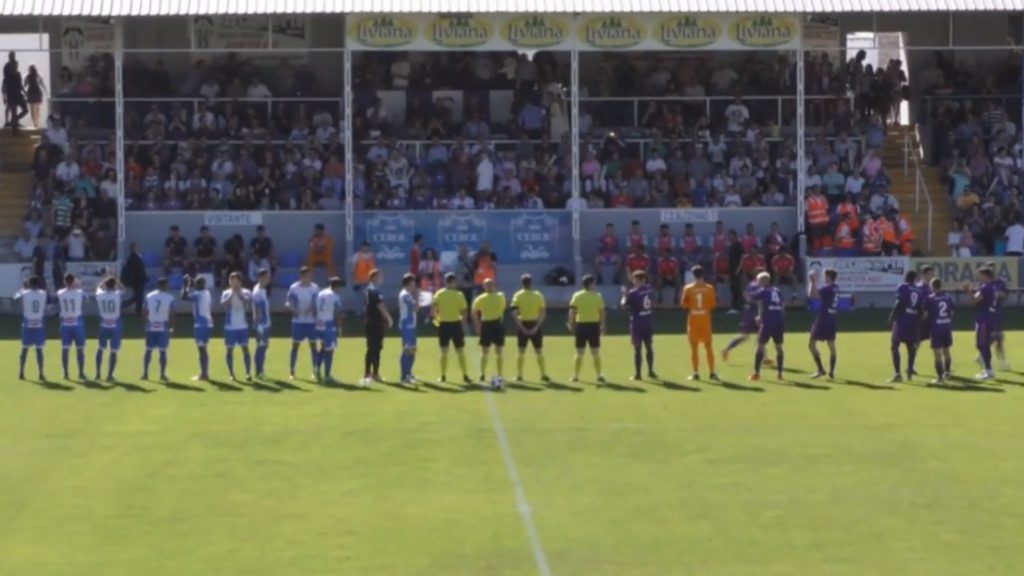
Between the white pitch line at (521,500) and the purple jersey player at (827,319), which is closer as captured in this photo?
the white pitch line at (521,500)

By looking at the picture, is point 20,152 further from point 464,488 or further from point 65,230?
point 464,488

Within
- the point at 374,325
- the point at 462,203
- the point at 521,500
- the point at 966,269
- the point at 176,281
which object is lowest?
the point at 521,500

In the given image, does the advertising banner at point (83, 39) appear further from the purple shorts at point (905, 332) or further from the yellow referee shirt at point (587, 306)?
the purple shorts at point (905, 332)

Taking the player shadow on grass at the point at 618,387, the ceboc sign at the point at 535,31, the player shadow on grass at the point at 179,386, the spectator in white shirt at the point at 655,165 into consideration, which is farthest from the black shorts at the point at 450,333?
the spectator in white shirt at the point at 655,165

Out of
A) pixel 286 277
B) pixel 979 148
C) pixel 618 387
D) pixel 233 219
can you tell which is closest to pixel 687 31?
pixel 979 148

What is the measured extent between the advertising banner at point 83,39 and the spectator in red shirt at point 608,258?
36.4 feet

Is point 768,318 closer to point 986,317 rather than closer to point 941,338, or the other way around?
point 941,338

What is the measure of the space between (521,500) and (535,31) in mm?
22777

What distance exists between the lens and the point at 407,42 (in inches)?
1590

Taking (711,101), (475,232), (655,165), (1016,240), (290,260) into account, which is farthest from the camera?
(711,101)

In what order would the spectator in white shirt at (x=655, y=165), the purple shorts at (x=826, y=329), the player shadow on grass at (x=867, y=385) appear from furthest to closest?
the spectator in white shirt at (x=655, y=165) → the purple shorts at (x=826, y=329) → the player shadow on grass at (x=867, y=385)

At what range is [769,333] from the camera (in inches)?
1133

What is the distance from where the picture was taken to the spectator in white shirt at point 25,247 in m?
40.6

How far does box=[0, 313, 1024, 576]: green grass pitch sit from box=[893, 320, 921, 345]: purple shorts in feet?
2.11
